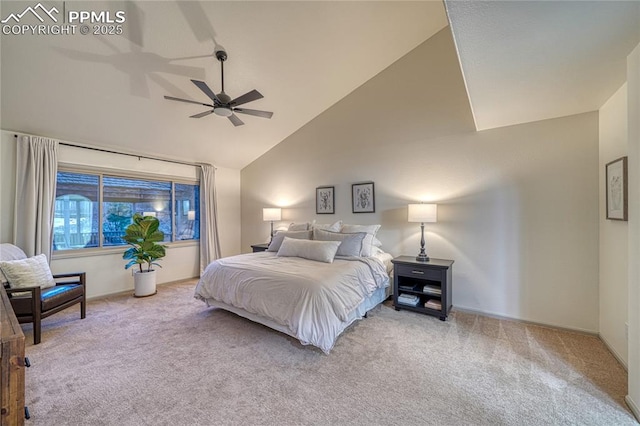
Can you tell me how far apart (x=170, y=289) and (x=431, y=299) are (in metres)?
4.29

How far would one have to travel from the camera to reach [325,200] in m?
4.67

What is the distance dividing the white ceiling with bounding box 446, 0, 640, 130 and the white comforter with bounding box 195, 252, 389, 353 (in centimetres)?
224

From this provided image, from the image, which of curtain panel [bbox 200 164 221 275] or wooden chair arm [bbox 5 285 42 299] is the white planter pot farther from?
wooden chair arm [bbox 5 285 42 299]

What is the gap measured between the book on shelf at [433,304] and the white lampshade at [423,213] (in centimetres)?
104

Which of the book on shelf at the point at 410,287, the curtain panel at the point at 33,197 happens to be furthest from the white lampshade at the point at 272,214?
the curtain panel at the point at 33,197

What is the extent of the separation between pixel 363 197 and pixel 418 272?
59.7 inches

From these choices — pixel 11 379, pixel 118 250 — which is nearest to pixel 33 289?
pixel 118 250

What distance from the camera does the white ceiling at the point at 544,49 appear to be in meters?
1.48

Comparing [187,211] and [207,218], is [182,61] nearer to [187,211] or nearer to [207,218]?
[207,218]

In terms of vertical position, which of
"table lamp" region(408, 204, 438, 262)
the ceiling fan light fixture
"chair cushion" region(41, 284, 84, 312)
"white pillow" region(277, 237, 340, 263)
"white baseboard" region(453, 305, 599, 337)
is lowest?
"white baseboard" region(453, 305, 599, 337)

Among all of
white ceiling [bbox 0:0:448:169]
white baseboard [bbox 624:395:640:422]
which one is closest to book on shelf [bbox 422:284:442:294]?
white baseboard [bbox 624:395:640:422]

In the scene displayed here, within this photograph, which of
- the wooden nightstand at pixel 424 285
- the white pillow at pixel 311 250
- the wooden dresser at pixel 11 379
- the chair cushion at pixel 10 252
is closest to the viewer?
the wooden dresser at pixel 11 379

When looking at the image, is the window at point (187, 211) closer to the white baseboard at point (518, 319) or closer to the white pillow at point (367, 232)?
the white pillow at point (367, 232)

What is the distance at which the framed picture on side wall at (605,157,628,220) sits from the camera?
6.91 feet
